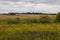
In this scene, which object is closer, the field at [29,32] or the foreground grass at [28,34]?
the foreground grass at [28,34]

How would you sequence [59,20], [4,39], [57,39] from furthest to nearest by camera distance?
[59,20] < [57,39] < [4,39]

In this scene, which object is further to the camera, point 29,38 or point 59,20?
point 59,20

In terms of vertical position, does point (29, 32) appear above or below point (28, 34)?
below

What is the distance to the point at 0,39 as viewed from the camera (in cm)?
1933

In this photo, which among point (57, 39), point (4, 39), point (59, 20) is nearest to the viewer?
point (4, 39)

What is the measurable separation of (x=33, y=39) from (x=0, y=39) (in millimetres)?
2834

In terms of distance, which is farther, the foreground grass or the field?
the field

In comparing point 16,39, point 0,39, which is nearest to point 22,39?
point 16,39

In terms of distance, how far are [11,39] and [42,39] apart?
2.84 meters

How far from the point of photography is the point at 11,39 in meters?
19.1

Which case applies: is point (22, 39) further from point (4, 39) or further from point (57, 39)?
point (57, 39)

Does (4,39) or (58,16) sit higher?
(4,39)

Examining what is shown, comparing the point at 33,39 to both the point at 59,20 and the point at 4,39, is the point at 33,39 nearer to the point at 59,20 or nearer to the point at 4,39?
the point at 4,39

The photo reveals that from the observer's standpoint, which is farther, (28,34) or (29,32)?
(29,32)
